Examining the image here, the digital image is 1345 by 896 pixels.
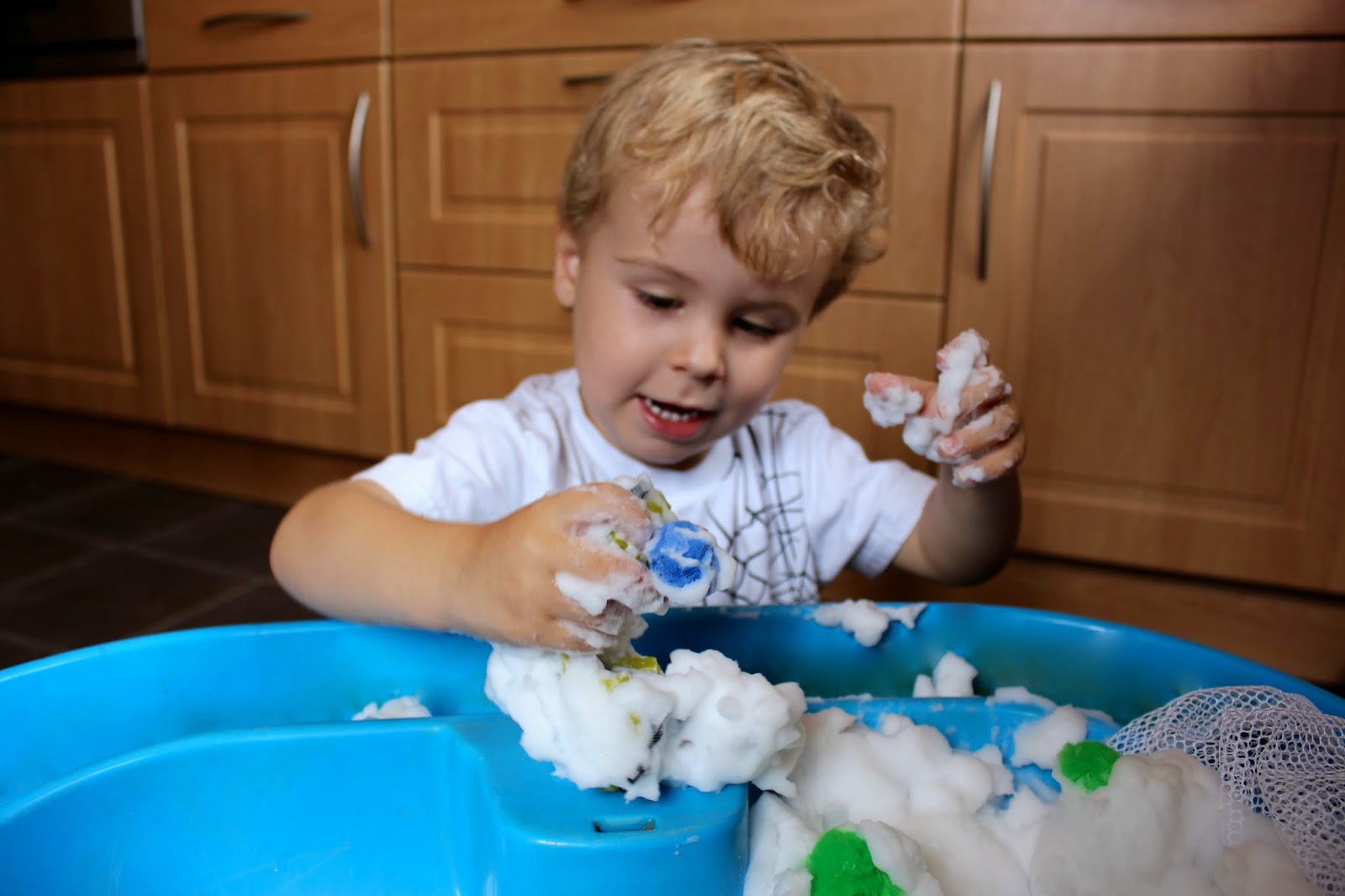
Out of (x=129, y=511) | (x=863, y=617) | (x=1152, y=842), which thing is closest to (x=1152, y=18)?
(x=863, y=617)

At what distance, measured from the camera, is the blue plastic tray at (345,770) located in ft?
1.37

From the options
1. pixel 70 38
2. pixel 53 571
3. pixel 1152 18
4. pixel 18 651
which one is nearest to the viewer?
pixel 1152 18

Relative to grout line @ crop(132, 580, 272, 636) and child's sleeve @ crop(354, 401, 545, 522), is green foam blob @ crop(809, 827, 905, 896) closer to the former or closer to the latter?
child's sleeve @ crop(354, 401, 545, 522)

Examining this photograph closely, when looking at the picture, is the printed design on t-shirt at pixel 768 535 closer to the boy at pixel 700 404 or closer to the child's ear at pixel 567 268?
the boy at pixel 700 404

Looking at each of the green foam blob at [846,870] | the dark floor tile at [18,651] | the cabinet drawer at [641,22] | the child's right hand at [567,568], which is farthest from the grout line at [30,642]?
the green foam blob at [846,870]

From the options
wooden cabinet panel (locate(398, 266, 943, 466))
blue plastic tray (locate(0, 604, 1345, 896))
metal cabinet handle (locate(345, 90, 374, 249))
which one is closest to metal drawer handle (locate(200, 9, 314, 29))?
metal cabinet handle (locate(345, 90, 374, 249))

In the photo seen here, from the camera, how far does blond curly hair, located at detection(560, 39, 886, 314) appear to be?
650 mm

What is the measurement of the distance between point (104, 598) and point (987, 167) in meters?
1.23

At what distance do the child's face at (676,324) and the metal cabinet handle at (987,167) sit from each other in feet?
1.74

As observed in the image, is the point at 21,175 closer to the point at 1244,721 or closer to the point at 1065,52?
the point at 1065,52

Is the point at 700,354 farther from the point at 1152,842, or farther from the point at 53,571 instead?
the point at 53,571

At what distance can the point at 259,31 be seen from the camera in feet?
5.18

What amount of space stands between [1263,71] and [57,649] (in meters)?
1.45

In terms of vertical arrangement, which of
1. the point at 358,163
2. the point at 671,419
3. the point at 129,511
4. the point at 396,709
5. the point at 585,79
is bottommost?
the point at 129,511
